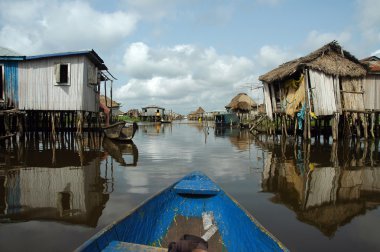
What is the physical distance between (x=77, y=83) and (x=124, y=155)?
699cm

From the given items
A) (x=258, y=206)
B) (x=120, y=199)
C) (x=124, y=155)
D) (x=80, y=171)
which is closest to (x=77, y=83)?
(x=124, y=155)

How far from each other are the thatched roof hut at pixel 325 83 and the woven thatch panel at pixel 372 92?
3.61 ft

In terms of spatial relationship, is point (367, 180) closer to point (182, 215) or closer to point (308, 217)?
point (308, 217)

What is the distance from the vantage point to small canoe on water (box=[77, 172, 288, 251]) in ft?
9.53

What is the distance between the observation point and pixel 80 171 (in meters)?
8.52

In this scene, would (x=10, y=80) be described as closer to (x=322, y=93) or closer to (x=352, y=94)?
(x=322, y=93)

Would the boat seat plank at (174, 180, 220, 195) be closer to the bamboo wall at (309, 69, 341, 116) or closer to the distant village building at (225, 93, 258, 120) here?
the bamboo wall at (309, 69, 341, 116)

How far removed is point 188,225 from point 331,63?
1680cm

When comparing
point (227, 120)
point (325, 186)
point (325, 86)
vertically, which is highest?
point (325, 86)

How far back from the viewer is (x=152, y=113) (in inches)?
2544

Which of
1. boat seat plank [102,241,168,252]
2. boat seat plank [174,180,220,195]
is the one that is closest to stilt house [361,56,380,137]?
boat seat plank [174,180,220,195]

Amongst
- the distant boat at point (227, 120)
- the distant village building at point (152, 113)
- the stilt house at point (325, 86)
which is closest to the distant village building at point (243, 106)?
the distant boat at point (227, 120)

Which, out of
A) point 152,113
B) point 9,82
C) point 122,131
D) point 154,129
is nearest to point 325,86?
point 122,131

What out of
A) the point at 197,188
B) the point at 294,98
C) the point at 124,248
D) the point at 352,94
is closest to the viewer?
the point at 124,248
